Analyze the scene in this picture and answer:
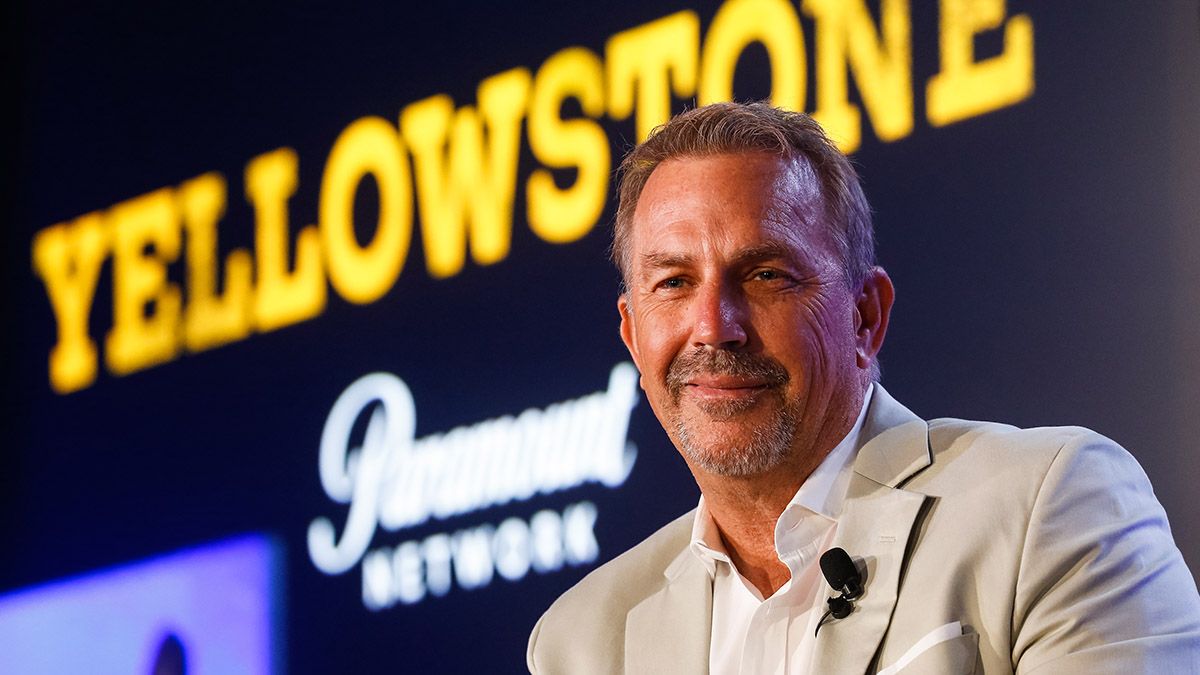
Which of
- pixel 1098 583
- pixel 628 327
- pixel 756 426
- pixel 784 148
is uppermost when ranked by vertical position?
pixel 784 148

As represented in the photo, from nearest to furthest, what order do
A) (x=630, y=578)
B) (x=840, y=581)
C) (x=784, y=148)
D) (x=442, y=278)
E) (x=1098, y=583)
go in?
(x=1098, y=583)
(x=840, y=581)
(x=784, y=148)
(x=630, y=578)
(x=442, y=278)

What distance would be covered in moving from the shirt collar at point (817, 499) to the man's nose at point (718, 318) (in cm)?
21

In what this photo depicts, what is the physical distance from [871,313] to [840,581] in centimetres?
48

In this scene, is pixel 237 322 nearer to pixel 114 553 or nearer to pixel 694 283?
pixel 114 553

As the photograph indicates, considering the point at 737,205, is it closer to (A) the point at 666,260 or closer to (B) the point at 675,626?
(A) the point at 666,260

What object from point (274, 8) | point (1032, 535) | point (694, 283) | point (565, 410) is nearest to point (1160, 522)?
point (1032, 535)

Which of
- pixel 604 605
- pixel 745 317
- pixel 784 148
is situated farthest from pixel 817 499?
pixel 784 148

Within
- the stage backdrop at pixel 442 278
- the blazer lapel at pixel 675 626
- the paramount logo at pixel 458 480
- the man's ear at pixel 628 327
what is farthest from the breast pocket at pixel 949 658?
the paramount logo at pixel 458 480

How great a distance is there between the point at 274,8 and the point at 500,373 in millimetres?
1565

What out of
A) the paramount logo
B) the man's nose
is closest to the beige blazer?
the man's nose

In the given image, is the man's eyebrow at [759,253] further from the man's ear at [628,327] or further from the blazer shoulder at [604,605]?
the blazer shoulder at [604,605]

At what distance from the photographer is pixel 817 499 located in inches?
81.1

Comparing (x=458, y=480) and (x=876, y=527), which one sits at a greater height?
(x=876, y=527)

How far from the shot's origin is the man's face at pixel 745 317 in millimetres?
2039
